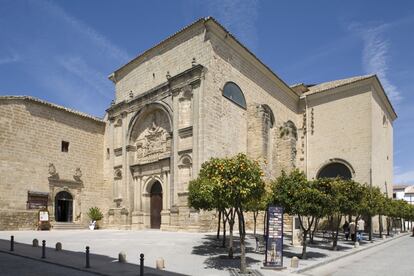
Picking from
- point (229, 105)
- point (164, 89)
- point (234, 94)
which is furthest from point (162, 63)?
point (229, 105)

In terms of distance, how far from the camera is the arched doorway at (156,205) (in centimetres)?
2647

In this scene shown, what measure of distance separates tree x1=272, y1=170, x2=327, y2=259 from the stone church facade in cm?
801

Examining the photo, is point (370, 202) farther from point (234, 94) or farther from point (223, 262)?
point (223, 262)

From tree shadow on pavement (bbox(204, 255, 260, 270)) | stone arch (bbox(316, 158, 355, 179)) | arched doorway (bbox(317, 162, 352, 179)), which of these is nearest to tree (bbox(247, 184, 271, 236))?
tree shadow on pavement (bbox(204, 255, 260, 270))

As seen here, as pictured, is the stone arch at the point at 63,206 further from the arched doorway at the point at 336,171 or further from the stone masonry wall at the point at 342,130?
the arched doorway at the point at 336,171

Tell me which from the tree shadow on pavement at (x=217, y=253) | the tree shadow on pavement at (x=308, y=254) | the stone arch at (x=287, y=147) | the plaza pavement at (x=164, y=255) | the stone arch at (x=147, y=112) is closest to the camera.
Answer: the plaza pavement at (x=164, y=255)

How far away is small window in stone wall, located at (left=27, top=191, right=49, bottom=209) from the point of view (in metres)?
24.9

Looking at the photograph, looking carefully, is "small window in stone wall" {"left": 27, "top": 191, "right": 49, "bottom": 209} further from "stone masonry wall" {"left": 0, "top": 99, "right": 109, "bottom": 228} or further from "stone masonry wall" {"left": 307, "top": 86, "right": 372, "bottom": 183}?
"stone masonry wall" {"left": 307, "top": 86, "right": 372, "bottom": 183}

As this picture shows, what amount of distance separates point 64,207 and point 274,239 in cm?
2025

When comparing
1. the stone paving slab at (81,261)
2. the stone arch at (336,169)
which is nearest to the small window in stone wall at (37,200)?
the stone paving slab at (81,261)

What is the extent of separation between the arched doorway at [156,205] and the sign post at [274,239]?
616 inches

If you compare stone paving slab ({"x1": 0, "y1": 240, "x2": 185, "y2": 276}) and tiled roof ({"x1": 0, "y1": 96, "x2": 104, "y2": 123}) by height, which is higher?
tiled roof ({"x1": 0, "y1": 96, "x2": 104, "y2": 123})

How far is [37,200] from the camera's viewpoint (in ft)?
83.1

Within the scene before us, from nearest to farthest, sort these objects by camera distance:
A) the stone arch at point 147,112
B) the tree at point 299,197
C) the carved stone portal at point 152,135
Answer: the tree at point 299,197 → the stone arch at point 147,112 → the carved stone portal at point 152,135
